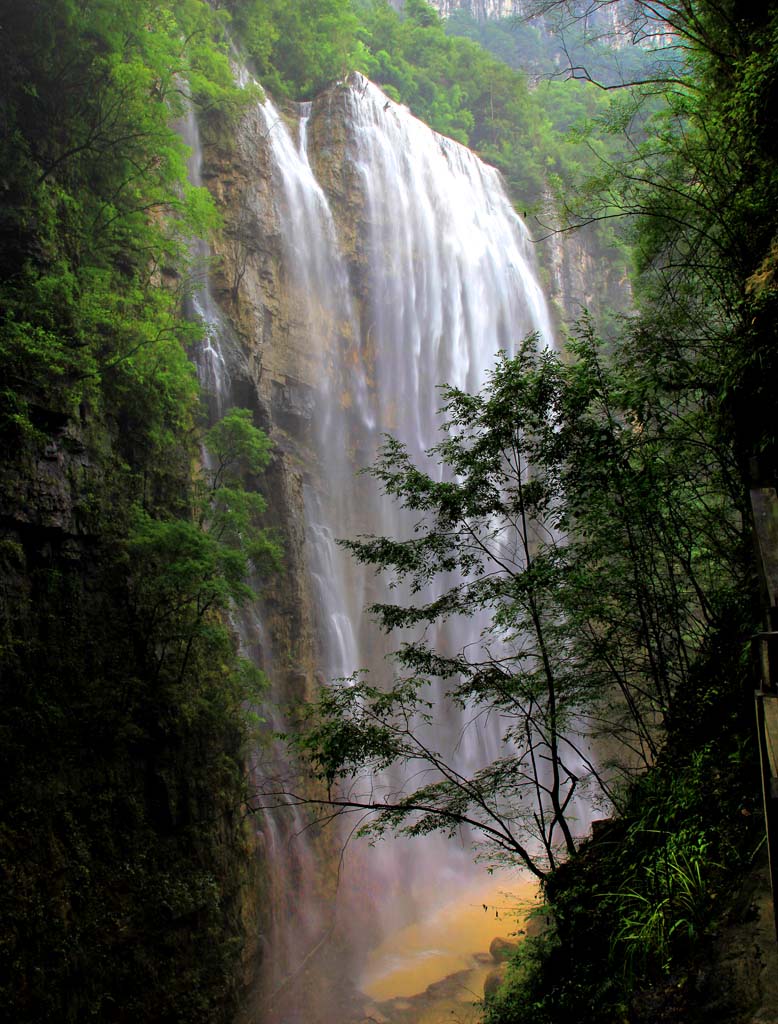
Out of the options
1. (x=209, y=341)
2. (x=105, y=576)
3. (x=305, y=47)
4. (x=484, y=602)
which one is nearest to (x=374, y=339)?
(x=209, y=341)

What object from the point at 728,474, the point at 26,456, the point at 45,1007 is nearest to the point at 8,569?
the point at 26,456

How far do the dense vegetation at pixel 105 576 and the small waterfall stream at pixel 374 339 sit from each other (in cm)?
351

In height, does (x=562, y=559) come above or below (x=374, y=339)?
below

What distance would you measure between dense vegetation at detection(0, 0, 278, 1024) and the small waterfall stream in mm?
3508

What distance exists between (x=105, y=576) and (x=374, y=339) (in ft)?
52.9

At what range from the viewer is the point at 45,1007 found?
21.2 ft

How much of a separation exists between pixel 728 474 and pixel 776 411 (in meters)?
1.08

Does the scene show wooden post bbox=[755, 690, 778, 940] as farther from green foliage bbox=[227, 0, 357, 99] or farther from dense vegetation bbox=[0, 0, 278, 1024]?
green foliage bbox=[227, 0, 357, 99]

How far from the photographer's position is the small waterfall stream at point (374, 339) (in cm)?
1553

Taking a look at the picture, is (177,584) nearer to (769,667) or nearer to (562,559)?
(562,559)

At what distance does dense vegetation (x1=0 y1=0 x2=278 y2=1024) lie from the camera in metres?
7.32

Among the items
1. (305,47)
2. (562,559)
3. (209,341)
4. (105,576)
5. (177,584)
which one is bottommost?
(562,559)

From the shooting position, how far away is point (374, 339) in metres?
23.4

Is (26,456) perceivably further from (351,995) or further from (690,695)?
(351,995)
